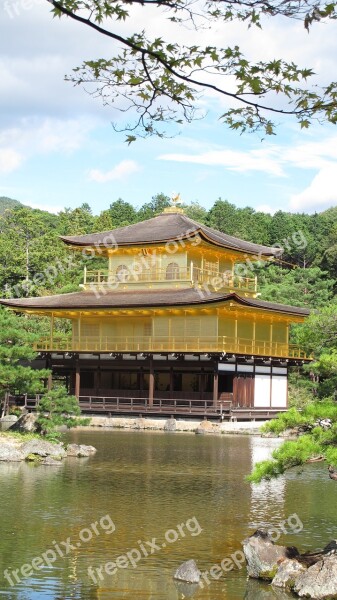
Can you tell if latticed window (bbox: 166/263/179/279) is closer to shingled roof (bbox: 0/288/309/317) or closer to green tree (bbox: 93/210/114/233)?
shingled roof (bbox: 0/288/309/317)

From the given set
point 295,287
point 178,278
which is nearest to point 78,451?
point 178,278

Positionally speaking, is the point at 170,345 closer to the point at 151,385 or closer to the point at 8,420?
the point at 151,385

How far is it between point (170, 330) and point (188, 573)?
92.5 feet

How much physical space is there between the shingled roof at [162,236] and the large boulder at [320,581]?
28.7 meters

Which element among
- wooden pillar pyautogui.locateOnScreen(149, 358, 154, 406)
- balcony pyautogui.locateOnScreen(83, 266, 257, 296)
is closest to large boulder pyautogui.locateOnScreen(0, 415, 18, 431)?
wooden pillar pyautogui.locateOnScreen(149, 358, 154, 406)

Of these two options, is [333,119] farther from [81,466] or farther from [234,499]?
[81,466]

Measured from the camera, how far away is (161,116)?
625 cm

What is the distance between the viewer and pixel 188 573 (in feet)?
35.6

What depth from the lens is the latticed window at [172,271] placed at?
40969 mm

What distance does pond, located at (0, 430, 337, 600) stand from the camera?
35.3ft

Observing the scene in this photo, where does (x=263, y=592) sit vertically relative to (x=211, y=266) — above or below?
below

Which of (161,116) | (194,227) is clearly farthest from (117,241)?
(161,116)

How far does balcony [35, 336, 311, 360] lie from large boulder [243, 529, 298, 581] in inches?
960

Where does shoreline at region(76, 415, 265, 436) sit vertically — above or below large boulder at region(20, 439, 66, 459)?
below
